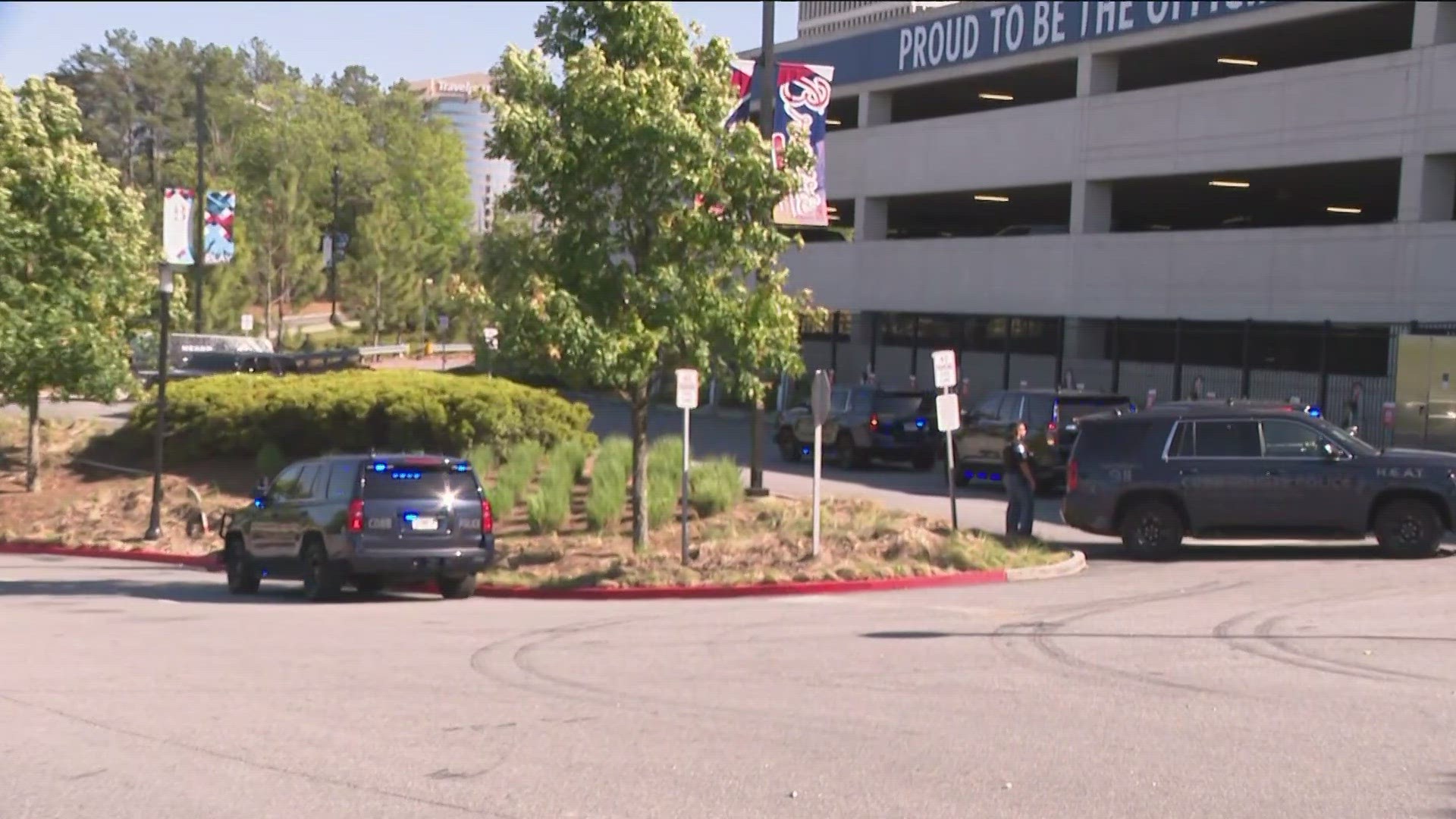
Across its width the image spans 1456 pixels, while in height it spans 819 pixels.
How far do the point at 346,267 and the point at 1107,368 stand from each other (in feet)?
162

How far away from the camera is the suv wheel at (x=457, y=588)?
2053 cm

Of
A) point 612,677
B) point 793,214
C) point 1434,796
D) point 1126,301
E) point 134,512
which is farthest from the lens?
point 1126,301

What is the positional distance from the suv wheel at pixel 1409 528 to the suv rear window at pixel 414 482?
10.7 metres

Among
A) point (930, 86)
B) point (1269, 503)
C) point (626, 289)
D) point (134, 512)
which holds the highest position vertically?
point (930, 86)

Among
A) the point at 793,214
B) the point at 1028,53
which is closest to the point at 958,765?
the point at 793,214

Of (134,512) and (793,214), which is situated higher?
(793,214)

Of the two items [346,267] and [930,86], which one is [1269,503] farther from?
[346,267]

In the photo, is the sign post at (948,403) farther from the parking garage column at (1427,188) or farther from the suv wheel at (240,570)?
the parking garage column at (1427,188)

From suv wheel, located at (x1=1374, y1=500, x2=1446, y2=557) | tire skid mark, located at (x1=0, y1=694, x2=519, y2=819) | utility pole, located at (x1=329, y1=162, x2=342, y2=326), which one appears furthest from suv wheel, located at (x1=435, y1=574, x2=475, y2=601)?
utility pole, located at (x1=329, y1=162, x2=342, y2=326)

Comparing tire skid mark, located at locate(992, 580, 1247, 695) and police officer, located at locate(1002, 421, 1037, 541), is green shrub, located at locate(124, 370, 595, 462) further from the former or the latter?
tire skid mark, located at locate(992, 580, 1247, 695)

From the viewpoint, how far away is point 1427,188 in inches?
1352

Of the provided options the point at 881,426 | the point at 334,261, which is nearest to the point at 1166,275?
the point at 881,426

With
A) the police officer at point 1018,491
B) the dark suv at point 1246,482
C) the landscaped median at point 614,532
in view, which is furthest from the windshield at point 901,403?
the dark suv at point 1246,482

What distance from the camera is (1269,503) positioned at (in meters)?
20.7
